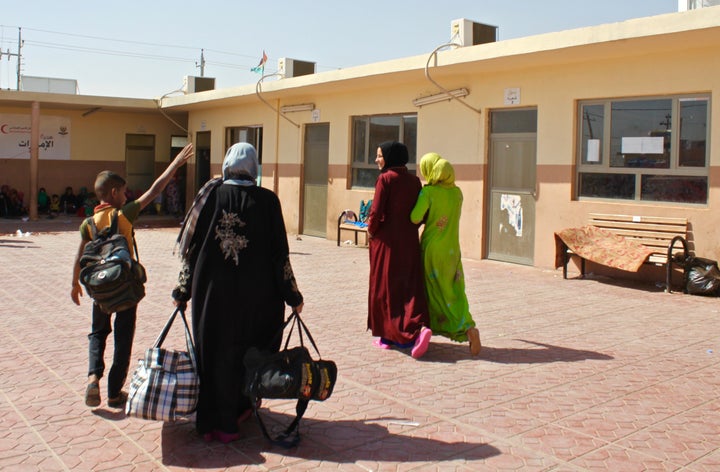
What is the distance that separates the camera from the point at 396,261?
6.49 meters

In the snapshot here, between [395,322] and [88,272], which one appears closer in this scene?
[88,272]

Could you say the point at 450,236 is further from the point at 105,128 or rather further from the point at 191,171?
the point at 105,128

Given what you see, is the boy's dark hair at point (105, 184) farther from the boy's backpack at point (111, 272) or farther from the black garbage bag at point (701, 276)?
the black garbage bag at point (701, 276)

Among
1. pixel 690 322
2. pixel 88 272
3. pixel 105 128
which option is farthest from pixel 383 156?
pixel 105 128

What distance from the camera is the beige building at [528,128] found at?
10.2 meters

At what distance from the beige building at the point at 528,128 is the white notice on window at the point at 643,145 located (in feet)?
0.06

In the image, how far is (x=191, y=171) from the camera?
22.9 metres

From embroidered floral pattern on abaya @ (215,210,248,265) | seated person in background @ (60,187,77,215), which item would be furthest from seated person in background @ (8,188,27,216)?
embroidered floral pattern on abaya @ (215,210,248,265)

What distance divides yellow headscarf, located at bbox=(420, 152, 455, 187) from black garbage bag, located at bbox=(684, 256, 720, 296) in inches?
182

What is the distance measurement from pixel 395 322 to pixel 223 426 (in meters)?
2.44

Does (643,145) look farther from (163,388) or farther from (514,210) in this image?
(163,388)

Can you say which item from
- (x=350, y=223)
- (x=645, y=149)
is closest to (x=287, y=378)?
(x=645, y=149)

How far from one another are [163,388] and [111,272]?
0.84m

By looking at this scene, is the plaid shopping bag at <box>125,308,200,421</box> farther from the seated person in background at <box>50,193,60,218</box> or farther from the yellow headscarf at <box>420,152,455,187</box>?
the seated person in background at <box>50,193,60,218</box>
